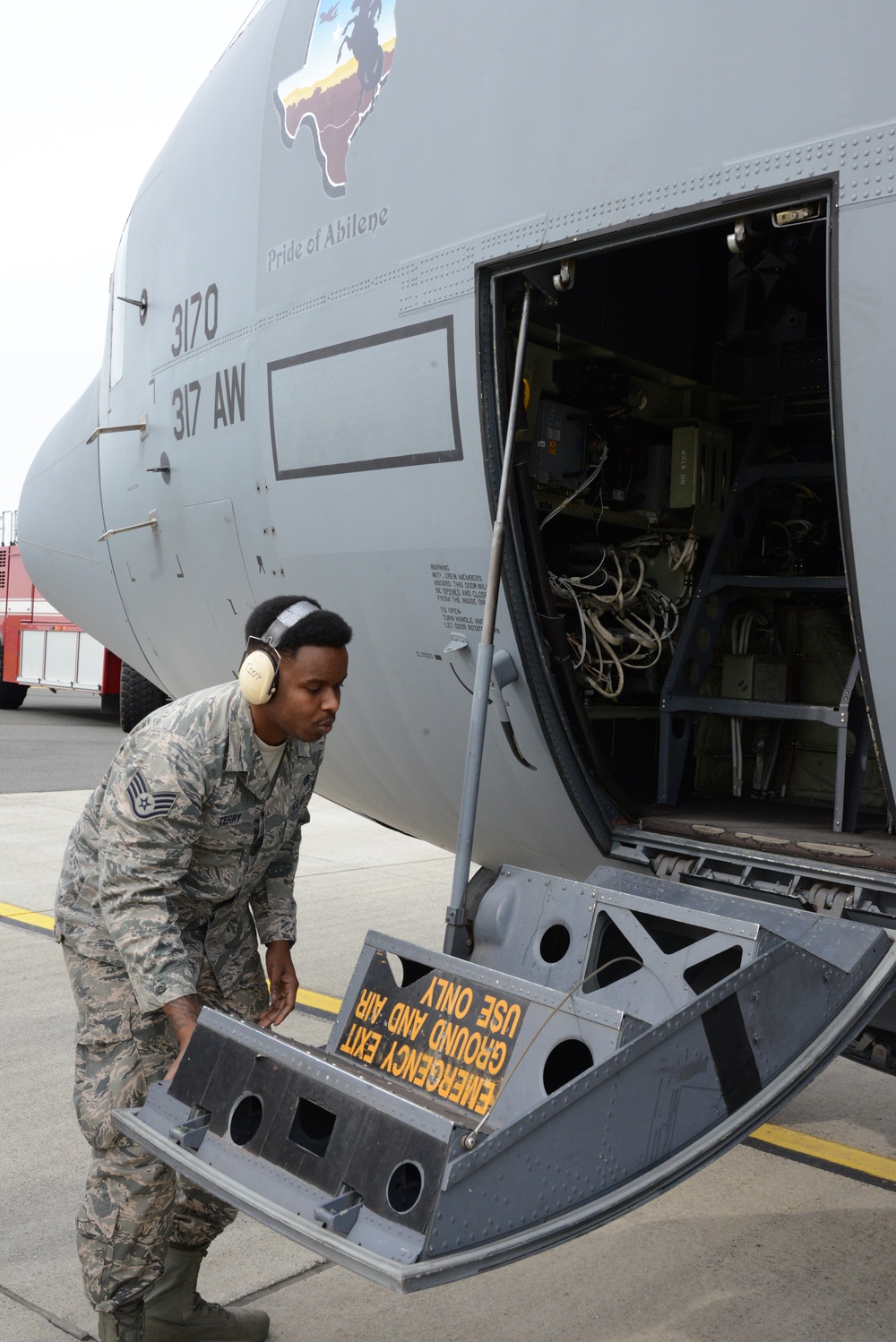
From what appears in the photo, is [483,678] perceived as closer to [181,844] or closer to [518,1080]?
[181,844]

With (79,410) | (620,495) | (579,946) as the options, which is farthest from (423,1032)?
(79,410)

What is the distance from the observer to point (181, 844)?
103 inches

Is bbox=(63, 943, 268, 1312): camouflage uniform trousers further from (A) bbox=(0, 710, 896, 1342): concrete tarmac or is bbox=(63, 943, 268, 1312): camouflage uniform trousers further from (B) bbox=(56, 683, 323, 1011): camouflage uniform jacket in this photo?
(A) bbox=(0, 710, 896, 1342): concrete tarmac

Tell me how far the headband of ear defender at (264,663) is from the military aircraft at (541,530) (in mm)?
689

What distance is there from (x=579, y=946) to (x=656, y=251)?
258cm

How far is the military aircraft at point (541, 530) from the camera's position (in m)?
2.44

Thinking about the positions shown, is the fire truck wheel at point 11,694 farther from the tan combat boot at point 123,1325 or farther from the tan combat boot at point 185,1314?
the tan combat boot at point 123,1325

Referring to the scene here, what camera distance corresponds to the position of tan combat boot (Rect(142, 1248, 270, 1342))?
285 centimetres

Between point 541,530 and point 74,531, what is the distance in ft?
10.4

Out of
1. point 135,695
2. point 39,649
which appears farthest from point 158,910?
point 39,649

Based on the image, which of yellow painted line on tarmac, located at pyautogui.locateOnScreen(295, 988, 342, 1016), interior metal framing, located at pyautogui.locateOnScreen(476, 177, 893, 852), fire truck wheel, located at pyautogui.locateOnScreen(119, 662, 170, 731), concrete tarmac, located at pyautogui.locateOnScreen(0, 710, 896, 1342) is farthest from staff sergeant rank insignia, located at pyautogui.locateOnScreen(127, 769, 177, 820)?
fire truck wheel, located at pyautogui.locateOnScreen(119, 662, 170, 731)

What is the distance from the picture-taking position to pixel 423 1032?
2.79 m

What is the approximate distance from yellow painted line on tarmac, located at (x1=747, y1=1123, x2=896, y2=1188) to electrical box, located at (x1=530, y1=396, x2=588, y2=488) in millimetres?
2277

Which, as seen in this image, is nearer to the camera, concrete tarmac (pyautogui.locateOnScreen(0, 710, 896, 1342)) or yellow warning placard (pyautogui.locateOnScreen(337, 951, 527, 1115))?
yellow warning placard (pyautogui.locateOnScreen(337, 951, 527, 1115))
